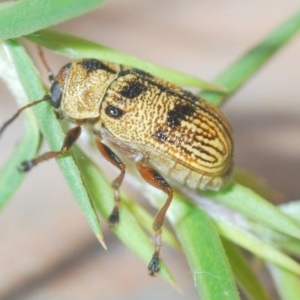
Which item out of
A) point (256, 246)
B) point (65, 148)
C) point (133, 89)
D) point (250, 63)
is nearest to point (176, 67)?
point (133, 89)

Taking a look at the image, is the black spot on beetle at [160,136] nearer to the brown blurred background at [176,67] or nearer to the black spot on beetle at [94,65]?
the black spot on beetle at [94,65]

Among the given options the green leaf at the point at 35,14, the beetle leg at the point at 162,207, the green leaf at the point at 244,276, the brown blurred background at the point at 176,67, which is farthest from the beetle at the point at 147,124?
the brown blurred background at the point at 176,67

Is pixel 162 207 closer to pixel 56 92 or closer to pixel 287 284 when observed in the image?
pixel 287 284

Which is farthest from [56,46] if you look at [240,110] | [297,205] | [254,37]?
[254,37]

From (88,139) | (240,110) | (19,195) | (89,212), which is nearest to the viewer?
(89,212)

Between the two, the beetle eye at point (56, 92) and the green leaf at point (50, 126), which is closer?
the green leaf at point (50, 126)

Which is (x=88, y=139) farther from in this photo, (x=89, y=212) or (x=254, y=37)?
(x=254, y=37)

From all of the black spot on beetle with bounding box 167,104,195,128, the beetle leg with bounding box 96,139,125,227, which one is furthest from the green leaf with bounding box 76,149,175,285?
the black spot on beetle with bounding box 167,104,195,128
